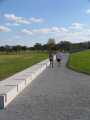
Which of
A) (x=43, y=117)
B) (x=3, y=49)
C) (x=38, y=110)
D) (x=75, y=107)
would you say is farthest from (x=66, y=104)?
(x=3, y=49)

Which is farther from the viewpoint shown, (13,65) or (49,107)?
(13,65)

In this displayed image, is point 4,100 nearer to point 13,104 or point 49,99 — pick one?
point 13,104

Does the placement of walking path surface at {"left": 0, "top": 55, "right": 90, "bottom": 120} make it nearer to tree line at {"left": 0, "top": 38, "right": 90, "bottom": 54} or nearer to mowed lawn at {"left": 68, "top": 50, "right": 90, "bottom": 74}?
mowed lawn at {"left": 68, "top": 50, "right": 90, "bottom": 74}

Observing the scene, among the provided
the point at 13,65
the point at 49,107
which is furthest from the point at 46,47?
the point at 49,107

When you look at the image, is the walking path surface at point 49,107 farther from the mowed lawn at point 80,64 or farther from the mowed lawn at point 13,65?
the mowed lawn at point 80,64

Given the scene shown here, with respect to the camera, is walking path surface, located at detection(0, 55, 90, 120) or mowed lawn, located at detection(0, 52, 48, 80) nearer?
walking path surface, located at detection(0, 55, 90, 120)

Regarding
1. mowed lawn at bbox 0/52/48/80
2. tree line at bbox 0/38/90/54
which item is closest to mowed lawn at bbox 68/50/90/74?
mowed lawn at bbox 0/52/48/80

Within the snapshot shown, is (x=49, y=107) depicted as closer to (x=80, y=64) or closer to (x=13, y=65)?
(x=80, y=64)

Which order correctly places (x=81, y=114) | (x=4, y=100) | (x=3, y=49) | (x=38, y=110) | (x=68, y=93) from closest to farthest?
1. (x=81, y=114)
2. (x=38, y=110)
3. (x=4, y=100)
4. (x=68, y=93)
5. (x=3, y=49)

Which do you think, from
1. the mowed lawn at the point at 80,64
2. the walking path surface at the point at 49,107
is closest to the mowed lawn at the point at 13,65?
the mowed lawn at the point at 80,64

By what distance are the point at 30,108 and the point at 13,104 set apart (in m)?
0.98

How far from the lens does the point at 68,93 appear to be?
37.8ft

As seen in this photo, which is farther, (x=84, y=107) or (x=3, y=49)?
(x=3, y=49)

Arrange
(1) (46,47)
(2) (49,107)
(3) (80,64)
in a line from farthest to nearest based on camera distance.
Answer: (1) (46,47) < (3) (80,64) < (2) (49,107)
